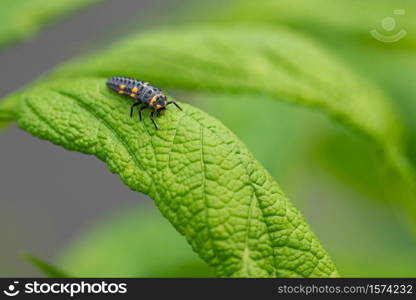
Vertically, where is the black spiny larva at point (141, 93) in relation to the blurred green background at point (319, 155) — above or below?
below

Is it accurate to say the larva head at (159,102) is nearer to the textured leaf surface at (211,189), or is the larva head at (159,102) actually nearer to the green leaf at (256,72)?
the textured leaf surface at (211,189)

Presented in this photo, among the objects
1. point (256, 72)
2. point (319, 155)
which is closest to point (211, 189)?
point (256, 72)

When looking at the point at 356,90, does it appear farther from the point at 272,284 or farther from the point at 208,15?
the point at 208,15

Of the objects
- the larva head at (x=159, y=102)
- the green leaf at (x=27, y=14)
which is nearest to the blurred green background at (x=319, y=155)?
the green leaf at (x=27, y=14)

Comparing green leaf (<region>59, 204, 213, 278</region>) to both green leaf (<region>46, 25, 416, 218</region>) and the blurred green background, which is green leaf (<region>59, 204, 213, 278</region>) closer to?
the blurred green background

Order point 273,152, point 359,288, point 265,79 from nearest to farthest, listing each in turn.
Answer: point 359,288 < point 265,79 < point 273,152

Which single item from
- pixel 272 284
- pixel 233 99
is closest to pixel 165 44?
pixel 272 284

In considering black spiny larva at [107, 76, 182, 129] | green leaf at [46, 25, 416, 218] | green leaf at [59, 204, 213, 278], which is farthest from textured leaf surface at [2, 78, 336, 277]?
green leaf at [59, 204, 213, 278]
